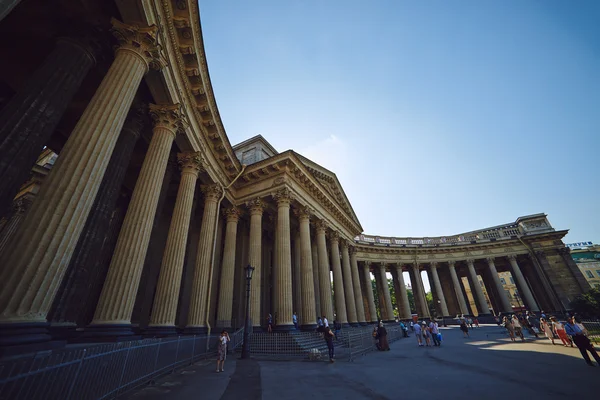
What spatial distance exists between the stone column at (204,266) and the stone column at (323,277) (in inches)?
318

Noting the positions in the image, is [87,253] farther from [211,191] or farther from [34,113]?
[211,191]

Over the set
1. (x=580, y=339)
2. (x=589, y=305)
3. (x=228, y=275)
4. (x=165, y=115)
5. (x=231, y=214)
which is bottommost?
(x=580, y=339)

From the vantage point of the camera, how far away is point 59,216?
4.46m

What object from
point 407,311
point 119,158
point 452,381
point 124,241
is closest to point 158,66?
point 119,158

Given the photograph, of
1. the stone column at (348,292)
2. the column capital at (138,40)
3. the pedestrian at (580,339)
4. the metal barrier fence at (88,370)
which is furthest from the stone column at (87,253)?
the stone column at (348,292)

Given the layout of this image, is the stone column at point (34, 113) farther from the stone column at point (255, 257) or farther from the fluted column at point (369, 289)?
the fluted column at point (369, 289)

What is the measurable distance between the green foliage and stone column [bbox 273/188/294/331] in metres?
28.8

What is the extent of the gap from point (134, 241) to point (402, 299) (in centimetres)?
3381

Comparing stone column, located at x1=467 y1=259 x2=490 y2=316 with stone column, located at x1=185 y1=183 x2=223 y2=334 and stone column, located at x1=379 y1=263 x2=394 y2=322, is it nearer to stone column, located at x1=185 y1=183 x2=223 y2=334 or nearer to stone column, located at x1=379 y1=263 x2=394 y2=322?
stone column, located at x1=379 y1=263 x2=394 y2=322

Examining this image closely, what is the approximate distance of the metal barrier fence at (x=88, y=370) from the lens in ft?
9.36

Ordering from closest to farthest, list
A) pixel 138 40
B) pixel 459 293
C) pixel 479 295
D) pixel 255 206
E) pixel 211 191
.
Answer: pixel 138 40 < pixel 211 191 < pixel 255 206 < pixel 479 295 < pixel 459 293

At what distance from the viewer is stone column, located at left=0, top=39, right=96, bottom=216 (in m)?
4.75

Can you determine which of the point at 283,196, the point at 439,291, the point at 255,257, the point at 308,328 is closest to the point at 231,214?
the point at 255,257

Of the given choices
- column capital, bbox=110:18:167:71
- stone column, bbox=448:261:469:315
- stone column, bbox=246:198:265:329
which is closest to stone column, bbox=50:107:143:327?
column capital, bbox=110:18:167:71
